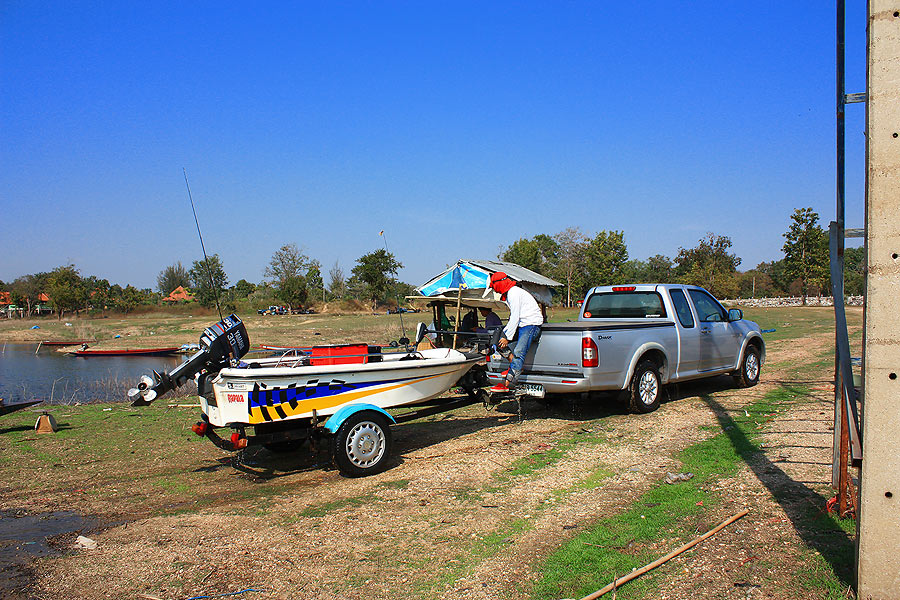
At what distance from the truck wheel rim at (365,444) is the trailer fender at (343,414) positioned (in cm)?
17

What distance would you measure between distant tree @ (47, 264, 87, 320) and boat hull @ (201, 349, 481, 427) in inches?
2539

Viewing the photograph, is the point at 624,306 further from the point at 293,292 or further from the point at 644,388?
the point at 293,292

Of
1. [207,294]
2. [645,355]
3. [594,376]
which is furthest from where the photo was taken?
[207,294]

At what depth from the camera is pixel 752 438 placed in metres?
7.40

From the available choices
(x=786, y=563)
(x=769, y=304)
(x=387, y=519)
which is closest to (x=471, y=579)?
(x=387, y=519)

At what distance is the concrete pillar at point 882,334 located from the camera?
339cm

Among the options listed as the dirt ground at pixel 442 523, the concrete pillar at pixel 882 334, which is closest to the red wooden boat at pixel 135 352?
the dirt ground at pixel 442 523

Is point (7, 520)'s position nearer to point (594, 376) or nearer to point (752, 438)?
point (594, 376)

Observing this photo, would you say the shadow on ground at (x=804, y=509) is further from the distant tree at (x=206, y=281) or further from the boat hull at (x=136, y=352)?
the distant tree at (x=206, y=281)

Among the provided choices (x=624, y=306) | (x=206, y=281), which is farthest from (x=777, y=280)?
(x=624, y=306)

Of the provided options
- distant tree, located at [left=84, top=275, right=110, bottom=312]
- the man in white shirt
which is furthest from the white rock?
distant tree, located at [left=84, top=275, right=110, bottom=312]

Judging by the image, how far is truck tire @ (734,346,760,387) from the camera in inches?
449

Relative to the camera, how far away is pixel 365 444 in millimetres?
6770

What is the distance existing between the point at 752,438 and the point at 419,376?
4125 millimetres
